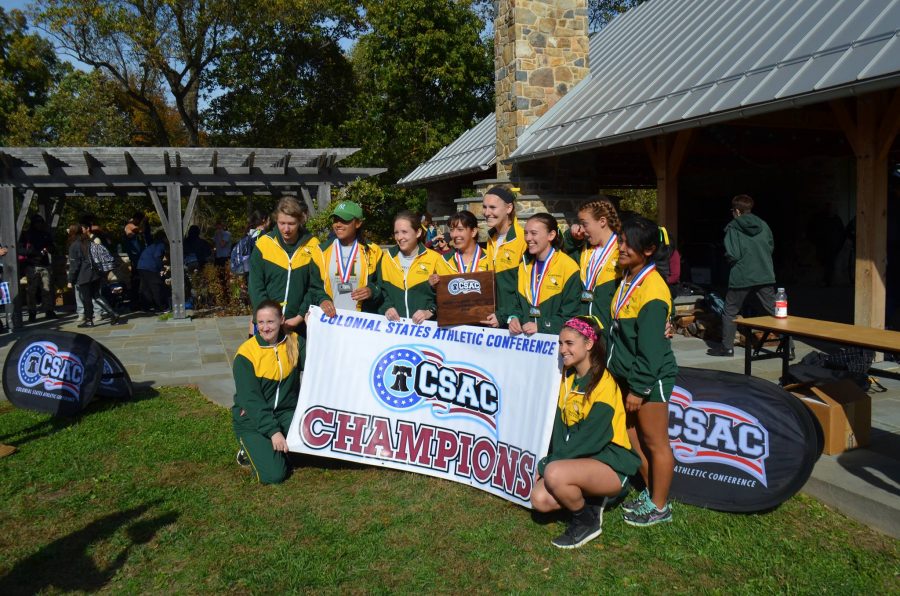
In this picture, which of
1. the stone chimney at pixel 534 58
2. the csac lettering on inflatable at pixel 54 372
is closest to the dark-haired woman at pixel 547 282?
the csac lettering on inflatable at pixel 54 372

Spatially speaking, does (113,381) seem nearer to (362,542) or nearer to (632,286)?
(362,542)

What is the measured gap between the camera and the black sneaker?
142 inches

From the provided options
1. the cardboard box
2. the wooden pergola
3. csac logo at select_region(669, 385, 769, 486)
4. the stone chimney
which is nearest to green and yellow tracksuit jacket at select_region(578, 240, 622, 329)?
csac logo at select_region(669, 385, 769, 486)

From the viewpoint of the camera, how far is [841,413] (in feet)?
14.7

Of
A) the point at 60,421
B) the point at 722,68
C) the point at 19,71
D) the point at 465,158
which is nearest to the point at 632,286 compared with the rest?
the point at 60,421

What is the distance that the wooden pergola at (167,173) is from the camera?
41.0 ft

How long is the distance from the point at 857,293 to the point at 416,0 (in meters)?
20.0

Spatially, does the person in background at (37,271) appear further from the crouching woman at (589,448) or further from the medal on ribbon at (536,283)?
the crouching woman at (589,448)

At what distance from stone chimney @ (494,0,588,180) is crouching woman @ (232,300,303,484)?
7.86 metres

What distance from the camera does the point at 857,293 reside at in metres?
7.28

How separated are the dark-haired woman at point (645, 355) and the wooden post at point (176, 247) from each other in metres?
10.9

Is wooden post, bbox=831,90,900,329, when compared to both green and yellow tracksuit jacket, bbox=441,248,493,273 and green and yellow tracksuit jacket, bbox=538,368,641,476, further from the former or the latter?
green and yellow tracksuit jacket, bbox=538,368,641,476

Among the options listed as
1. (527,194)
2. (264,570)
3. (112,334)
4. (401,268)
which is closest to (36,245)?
(112,334)

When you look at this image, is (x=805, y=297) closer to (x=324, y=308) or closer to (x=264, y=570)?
(x=324, y=308)
